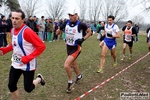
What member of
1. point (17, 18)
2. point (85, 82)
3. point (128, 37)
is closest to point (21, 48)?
point (17, 18)

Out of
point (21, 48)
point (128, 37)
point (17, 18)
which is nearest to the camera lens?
point (17, 18)

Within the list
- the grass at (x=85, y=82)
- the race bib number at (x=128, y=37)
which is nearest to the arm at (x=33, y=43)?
the grass at (x=85, y=82)

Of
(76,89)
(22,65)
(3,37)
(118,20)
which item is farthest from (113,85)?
(118,20)

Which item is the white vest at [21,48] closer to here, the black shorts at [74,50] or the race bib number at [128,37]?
the black shorts at [74,50]

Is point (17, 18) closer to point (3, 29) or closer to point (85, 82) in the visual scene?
point (85, 82)

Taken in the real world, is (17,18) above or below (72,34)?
above

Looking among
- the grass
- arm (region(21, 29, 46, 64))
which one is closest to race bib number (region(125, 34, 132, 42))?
the grass

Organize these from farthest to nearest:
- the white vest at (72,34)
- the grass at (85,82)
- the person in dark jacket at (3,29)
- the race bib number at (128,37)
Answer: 1. the person in dark jacket at (3,29)
2. the race bib number at (128,37)
3. the white vest at (72,34)
4. the grass at (85,82)

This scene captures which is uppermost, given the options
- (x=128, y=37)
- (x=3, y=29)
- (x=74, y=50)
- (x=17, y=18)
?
(x=17, y=18)

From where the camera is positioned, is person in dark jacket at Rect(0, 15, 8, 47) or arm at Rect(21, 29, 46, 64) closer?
arm at Rect(21, 29, 46, 64)

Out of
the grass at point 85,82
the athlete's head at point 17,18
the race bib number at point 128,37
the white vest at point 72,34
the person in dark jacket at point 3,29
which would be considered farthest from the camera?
the person in dark jacket at point 3,29

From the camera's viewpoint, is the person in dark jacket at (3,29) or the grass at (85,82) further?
the person in dark jacket at (3,29)

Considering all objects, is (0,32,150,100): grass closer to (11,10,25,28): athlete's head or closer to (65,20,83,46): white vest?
(65,20,83,46): white vest

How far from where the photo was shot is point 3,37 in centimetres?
1136
